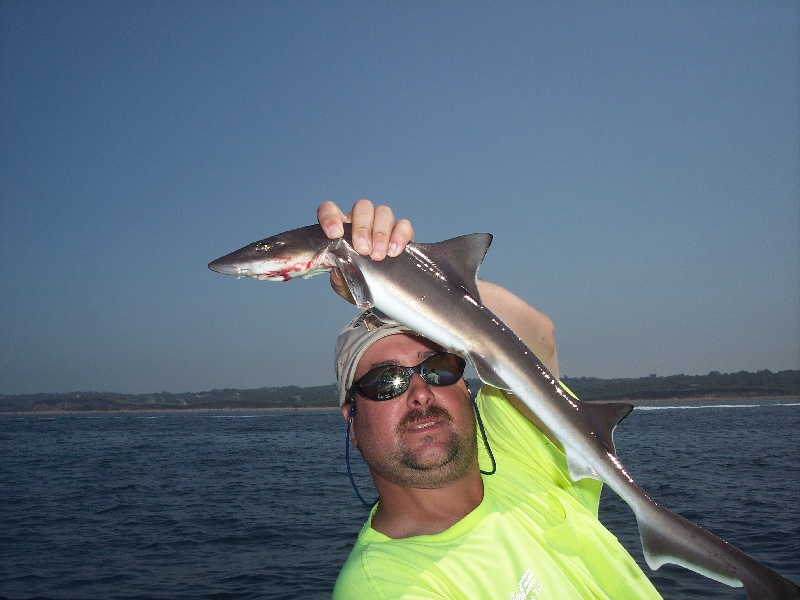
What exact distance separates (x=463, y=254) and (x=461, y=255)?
0.01 meters

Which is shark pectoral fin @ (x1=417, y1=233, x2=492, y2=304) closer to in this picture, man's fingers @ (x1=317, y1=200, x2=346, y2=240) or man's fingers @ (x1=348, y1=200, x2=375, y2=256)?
man's fingers @ (x1=348, y1=200, x2=375, y2=256)

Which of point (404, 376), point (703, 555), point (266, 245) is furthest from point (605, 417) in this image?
point (266, 245)

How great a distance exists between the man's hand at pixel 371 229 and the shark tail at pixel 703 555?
6.43 feet

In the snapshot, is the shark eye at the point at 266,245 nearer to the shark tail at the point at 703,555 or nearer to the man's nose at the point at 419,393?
the man's nose at the point at 419,393

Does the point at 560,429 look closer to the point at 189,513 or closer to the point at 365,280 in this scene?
the point at 365,280

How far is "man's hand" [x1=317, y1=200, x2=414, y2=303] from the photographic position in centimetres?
322

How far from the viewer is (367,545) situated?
3613 millimetres

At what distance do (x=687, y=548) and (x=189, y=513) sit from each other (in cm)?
1667

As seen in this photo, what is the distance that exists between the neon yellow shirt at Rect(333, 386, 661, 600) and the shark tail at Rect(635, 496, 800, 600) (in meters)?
0.54

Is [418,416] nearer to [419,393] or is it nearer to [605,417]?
[419,393]

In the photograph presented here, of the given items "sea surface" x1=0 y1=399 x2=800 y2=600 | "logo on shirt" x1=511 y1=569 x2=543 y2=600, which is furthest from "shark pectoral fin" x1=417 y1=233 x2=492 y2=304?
"sea surface" x1=0 y1=399 x2=800 y2=600

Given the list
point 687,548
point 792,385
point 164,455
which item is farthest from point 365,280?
point 792,385

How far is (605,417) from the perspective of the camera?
3.33 metres

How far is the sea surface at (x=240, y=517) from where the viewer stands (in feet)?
34.8
